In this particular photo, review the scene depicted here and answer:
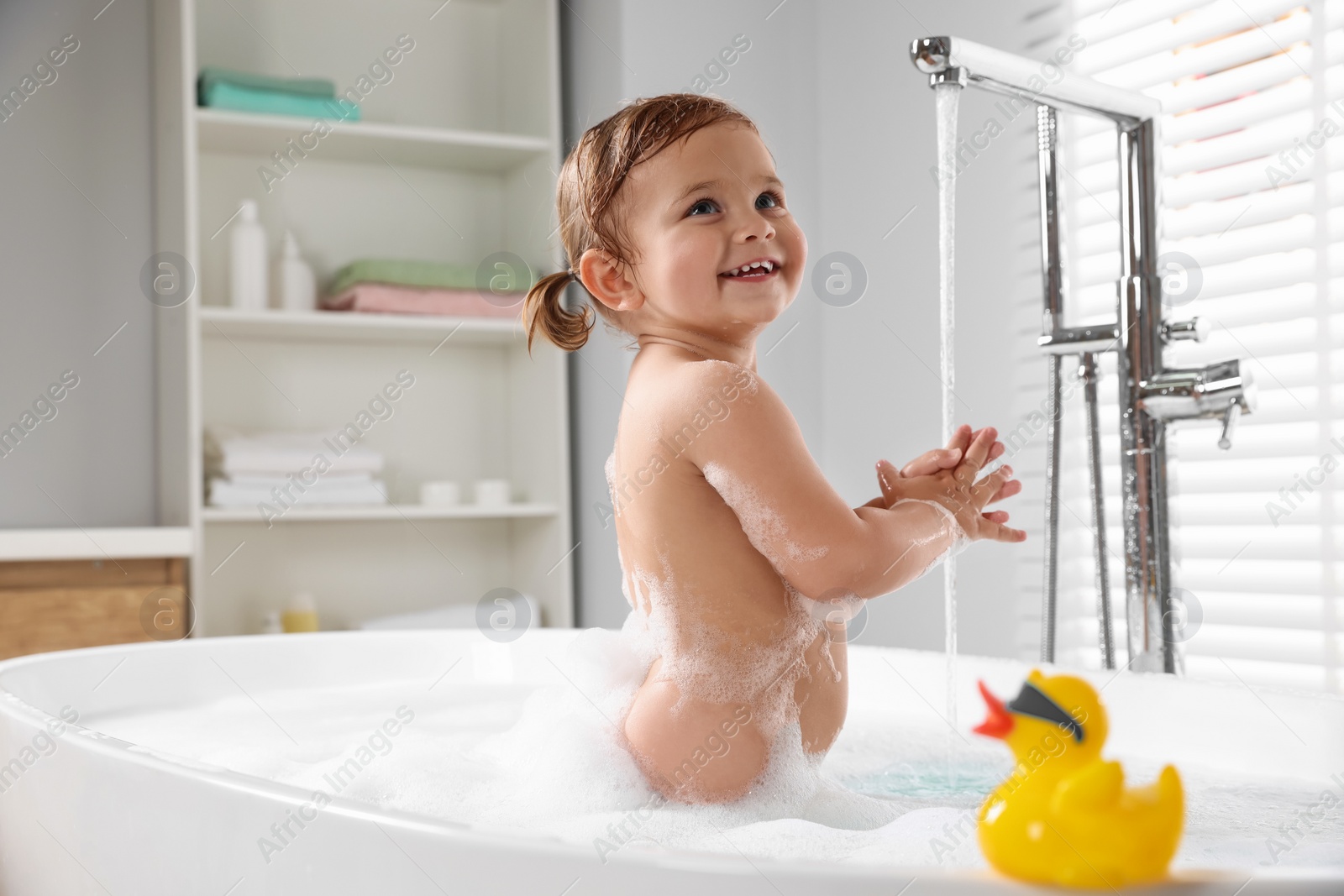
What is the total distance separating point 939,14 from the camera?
213 centimetres

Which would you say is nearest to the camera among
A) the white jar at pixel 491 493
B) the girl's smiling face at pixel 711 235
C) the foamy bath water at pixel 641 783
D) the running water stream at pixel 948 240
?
the foamy bath water at pixel 641 783

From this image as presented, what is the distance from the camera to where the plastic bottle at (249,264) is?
2.18m

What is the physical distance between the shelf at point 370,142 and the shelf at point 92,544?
0.76 metres

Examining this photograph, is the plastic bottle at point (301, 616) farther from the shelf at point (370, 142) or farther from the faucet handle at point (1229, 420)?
the faucet handle at point (1229, 420)

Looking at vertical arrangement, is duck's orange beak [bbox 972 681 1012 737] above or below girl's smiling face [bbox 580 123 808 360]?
below

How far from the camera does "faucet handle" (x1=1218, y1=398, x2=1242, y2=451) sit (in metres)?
1.02

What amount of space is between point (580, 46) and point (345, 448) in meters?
0.95

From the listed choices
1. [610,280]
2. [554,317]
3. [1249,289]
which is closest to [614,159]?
[610,280]

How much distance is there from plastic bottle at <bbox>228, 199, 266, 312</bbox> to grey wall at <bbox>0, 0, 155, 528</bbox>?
0.24m

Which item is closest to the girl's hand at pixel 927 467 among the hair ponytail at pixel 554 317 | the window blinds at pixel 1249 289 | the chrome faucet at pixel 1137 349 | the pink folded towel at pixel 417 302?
the chrome faucet at pixel 1137 349

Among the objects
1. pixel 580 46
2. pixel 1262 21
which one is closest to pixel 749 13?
pixel 580 46

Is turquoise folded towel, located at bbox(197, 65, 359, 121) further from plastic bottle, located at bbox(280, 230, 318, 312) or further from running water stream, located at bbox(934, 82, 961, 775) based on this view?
running water stream, located at bbox(934, 82, 961, 775)

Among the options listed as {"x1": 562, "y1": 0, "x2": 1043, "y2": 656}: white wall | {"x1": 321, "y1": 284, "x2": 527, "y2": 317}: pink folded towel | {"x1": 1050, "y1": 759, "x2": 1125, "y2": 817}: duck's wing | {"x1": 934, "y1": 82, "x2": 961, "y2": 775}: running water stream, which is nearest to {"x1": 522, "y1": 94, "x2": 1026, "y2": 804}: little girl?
{"x1": 934, "y1": 82, "x2": 961, "y2": 775}: running water stream

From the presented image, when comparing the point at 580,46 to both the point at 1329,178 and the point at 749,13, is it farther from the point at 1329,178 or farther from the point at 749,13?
the point at 1329,178
